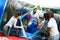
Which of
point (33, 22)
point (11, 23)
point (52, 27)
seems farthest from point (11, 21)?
point (52, 27)

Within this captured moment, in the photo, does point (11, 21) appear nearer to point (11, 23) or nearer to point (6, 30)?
point (11, 23)

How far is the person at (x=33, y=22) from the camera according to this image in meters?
2.31

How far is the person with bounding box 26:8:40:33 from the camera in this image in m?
2.31

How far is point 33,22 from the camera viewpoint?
7.61 feet

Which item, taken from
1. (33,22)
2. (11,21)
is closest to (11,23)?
(11,21)

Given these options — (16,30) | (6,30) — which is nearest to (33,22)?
(16,30)

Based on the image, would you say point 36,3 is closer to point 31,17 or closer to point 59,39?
point 31,17

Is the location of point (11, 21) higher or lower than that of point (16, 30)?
higher

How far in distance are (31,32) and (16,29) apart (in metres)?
0.18

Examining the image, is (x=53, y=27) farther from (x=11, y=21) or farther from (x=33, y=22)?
(x=11, y=21)

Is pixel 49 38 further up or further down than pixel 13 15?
further down

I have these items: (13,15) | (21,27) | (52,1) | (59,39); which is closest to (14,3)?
(13,15)

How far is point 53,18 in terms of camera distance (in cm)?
228

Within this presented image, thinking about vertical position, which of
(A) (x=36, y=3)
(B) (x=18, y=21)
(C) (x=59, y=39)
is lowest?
(C) (x=59, y=39)
